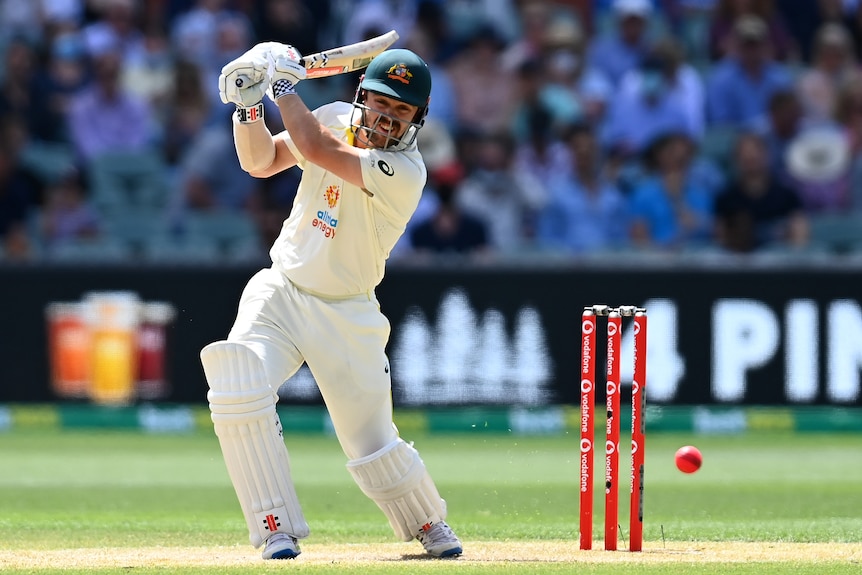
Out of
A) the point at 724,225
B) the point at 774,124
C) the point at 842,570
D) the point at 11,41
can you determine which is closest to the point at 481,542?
the point at 842,570

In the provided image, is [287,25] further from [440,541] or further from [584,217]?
[440,541]

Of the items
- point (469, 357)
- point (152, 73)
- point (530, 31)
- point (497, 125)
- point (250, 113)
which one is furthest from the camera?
point (530, 31)

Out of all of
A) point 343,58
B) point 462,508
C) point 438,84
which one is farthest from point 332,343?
point 438,84

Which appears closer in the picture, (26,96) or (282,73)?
(282,73)

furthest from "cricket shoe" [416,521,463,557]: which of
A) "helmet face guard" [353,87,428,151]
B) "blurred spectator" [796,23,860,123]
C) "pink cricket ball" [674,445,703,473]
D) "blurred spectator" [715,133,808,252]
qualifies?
"blurred spectator" [796,23,860,123]

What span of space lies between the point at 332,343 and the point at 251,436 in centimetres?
40

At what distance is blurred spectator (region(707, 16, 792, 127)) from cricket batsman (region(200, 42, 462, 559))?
686cm

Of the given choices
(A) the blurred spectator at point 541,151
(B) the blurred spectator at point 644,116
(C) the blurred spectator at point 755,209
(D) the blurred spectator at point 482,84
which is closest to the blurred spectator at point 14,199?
(D) the blurred spectator at point 482,84

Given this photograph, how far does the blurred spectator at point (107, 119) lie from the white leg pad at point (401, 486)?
6510mm

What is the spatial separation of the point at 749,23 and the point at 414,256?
3.35 m

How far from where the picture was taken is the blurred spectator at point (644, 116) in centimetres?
1116

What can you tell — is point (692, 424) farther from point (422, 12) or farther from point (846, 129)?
point (422, 12)

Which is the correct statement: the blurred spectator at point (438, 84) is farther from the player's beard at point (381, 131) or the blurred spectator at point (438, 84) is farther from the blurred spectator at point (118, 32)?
the player's beard at point (381, 131)

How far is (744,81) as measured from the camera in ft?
38.0
